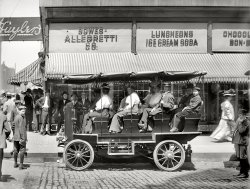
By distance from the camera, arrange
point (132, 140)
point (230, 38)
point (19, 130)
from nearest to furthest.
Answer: point (19, 130)
point (132, 140)
point (230, 38)

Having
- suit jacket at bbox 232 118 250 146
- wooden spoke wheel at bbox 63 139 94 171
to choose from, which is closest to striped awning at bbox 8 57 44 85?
wooden spoke wheel at bbox 63 139 94 171

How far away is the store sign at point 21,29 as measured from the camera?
29938mm

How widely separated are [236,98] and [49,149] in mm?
8680

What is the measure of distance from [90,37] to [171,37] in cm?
315

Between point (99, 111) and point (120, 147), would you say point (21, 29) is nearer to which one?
point (99, 111)

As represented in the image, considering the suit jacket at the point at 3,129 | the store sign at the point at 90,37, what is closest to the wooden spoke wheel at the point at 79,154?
the suit jacket at the point at 3,129

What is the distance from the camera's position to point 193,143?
15812mm

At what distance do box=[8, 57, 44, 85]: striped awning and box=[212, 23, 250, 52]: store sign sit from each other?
703 cm

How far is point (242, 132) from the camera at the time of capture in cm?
1028

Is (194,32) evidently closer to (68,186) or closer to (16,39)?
(68,186)

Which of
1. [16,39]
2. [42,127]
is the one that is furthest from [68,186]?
[16,39]

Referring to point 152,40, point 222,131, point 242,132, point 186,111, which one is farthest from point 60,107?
point 242,132

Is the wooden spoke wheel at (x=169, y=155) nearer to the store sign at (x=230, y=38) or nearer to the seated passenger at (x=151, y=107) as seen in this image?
the seated passenger at (x=151, y=107)

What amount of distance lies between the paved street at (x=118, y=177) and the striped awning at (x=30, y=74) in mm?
7848
